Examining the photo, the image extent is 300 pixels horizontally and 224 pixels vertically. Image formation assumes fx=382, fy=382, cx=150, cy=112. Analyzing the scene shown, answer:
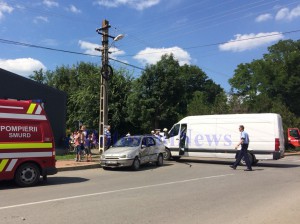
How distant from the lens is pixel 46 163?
38.3 feet

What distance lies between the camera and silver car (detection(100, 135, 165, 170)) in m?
15.9

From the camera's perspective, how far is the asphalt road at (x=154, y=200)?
705cm

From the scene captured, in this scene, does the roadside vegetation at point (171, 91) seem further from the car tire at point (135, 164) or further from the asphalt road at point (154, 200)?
the asphalt road at point (154, 200)

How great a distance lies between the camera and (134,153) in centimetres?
1630

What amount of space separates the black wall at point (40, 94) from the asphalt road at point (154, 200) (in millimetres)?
9914

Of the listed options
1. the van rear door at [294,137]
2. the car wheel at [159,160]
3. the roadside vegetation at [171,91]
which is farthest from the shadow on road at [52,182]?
the van rear door at [294,137]

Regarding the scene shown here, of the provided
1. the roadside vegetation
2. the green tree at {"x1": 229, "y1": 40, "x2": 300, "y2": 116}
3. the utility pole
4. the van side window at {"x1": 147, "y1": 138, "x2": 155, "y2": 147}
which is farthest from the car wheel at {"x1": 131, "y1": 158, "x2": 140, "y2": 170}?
the green tree at {"x1": 229, "y1": 40, "x2": 300, "y2": 116}

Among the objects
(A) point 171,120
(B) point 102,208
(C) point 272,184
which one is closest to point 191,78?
(A) point 171,120

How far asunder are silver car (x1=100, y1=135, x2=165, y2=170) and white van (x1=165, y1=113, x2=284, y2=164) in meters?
2.24

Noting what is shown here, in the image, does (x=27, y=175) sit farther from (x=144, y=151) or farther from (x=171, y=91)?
(x=171, y=91)

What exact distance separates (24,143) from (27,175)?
0.94 metres

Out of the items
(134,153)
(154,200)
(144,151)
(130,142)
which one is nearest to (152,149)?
(144,151)

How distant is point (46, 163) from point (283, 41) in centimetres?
5633

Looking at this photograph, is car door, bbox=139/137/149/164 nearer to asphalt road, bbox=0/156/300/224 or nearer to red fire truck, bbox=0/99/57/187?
asphalt road, bbox=0/156/300/224
